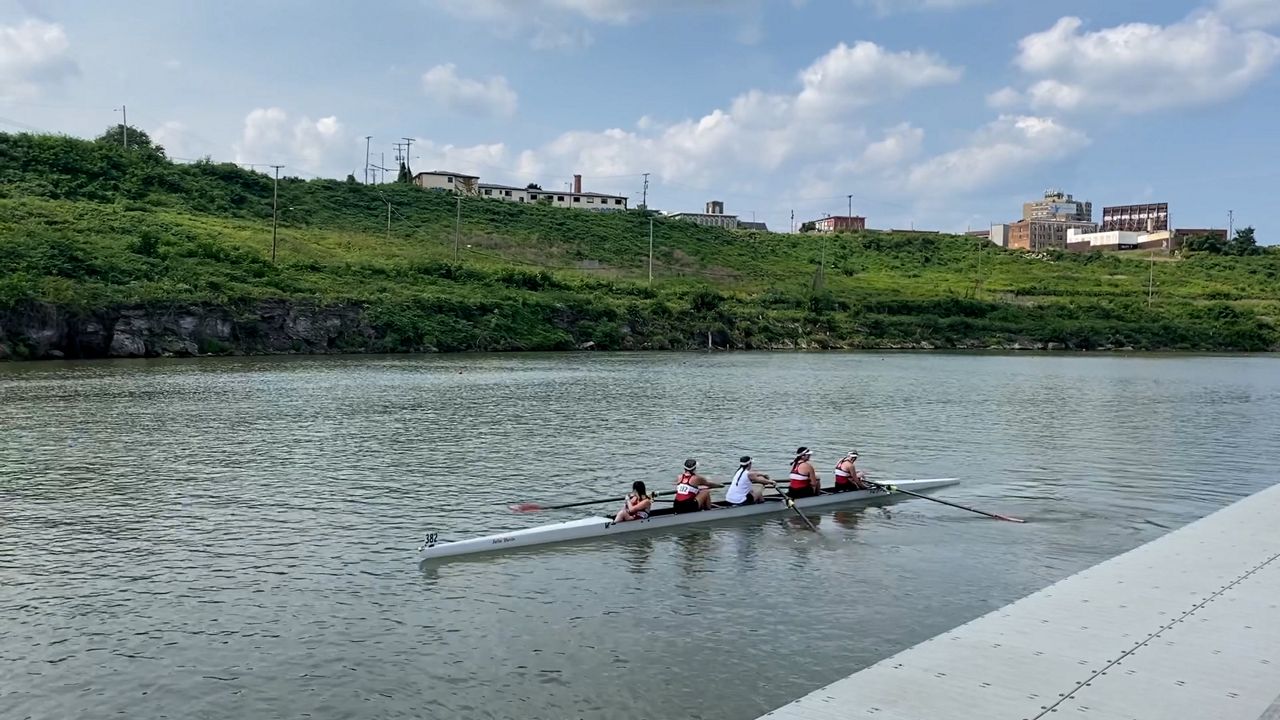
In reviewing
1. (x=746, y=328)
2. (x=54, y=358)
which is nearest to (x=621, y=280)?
(x=746, y=328)

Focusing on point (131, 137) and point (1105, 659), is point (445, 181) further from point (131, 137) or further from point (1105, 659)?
point (1105, 659)


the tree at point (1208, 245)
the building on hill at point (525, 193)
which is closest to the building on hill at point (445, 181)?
the building on hill at point (525, 193)

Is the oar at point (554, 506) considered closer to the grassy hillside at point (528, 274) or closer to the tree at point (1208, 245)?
the grassy hillside at point (528, 274)

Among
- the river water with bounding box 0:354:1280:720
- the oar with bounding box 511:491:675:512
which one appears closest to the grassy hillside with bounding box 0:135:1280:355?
the river water with bounding box 0:354:1280:720

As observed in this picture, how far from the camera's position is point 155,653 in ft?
43.8

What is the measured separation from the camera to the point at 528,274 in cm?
10381

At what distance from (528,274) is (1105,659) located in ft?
310

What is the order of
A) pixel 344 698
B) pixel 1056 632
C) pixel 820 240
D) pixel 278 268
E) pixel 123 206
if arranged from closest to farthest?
1. pixel 344 698
2. pixel 1056 632
3. pixel 278 268
4. pixel 123 206
5. pixel 820 240

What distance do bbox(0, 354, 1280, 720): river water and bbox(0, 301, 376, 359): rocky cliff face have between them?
20765 mm

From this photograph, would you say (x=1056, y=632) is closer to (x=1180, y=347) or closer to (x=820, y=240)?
(x=1180, y=347)

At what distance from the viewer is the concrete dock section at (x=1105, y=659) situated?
10172 millimetres

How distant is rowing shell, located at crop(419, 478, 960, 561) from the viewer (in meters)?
18.4

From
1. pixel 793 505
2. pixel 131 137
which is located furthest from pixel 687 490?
pixel 131 137

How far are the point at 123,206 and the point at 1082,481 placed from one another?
102 metres
